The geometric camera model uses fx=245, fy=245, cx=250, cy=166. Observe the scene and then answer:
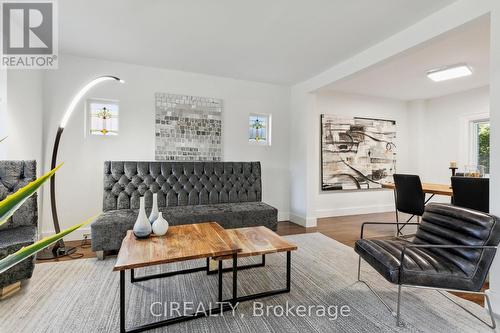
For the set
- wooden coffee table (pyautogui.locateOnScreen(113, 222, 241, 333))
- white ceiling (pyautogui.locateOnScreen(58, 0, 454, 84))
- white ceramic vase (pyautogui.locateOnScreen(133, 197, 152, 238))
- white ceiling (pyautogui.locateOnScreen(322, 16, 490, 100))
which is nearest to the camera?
wooden coffee table (pyautogui.locateOnScreen(113, 222, 241, 333))

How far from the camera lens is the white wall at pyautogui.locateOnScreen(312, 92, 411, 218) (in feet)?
16.4

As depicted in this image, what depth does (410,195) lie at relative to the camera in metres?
3.39

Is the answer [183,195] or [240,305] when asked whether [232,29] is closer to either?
[183,195]

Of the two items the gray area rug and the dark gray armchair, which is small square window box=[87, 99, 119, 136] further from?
the dark gray armchair

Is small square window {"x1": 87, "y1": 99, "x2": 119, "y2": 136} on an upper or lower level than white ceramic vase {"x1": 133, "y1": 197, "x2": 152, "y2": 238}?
upper

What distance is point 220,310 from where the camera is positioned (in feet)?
6.11

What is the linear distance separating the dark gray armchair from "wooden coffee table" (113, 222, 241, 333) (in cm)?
113

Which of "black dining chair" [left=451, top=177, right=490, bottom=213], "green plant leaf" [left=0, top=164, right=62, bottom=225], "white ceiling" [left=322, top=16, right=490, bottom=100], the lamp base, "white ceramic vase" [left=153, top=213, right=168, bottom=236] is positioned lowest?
the lamp base

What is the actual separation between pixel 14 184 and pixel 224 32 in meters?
2.65

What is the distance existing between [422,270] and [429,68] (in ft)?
11.0

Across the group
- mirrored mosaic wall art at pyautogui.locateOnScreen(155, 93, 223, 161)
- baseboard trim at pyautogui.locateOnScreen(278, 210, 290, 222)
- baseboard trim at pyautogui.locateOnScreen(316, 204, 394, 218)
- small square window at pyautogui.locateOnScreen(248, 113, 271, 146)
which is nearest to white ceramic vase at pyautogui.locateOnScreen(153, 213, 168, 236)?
mirrored mosaic wall art at pyautogui.locateOnScreen(155, 93, 223, 161)

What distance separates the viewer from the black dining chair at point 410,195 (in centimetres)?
328

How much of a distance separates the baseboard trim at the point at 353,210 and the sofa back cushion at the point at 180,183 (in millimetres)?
1685

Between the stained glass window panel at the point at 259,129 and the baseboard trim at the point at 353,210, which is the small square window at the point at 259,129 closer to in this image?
the stained glass window panel at the point at 259,129
